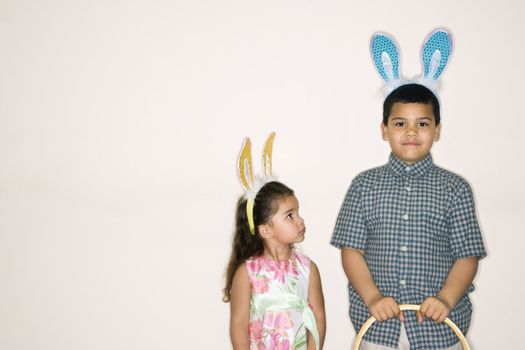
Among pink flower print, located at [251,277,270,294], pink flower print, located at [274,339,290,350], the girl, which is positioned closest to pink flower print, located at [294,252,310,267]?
the girl

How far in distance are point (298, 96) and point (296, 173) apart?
259mm

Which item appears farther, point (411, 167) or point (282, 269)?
point (282, 269)

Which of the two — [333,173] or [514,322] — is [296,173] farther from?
[514,322]

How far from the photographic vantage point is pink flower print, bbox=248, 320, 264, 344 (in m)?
1.66

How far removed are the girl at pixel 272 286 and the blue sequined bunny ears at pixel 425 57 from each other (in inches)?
17.3

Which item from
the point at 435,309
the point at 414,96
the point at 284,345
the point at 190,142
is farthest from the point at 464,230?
the point at 190,142

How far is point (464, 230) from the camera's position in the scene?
1515mm

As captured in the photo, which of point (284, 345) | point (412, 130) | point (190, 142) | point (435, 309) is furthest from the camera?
point (190, 142)

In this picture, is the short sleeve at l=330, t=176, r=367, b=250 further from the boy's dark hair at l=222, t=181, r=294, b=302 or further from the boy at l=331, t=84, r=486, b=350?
the boy's dark hair at l=222, t=181, r=294, b=302

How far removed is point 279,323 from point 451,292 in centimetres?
48

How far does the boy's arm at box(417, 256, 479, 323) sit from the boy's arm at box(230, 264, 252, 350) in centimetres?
48

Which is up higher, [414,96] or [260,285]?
[414,96]

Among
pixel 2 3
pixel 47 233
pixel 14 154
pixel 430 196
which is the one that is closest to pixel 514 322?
pixel 430 196

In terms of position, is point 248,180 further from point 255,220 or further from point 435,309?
point 435,309
